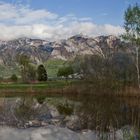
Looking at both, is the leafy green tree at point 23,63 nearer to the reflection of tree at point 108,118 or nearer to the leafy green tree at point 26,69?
the leafy green tree at point 26,69

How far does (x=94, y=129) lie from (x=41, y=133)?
3136 mm

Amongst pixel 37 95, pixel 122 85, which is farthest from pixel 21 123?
pixel 37 95

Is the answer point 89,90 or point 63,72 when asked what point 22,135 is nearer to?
point 89,90

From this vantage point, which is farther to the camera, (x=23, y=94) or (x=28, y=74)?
(x=28, y=74)

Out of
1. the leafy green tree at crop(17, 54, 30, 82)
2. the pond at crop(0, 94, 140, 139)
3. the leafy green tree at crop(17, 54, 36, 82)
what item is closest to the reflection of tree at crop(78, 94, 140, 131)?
the pond at crop(0, 94, 140, 139)

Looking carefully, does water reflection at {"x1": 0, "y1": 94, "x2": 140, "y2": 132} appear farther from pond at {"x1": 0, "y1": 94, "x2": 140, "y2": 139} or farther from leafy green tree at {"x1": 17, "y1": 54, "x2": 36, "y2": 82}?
leafy green tree at {"x1": 17, "y1": 54, "x2": 36, "y2": 82}

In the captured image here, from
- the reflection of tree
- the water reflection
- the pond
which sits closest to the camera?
the pond

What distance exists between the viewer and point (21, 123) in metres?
25.3

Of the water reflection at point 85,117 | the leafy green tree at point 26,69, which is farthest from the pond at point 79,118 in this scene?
the leafy green tree at point 26,69

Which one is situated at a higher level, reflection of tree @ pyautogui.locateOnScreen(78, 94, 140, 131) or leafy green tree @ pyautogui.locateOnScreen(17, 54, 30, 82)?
leafy green tree @ pyautogui.locateOnScreen(17, 54, 30, 82)

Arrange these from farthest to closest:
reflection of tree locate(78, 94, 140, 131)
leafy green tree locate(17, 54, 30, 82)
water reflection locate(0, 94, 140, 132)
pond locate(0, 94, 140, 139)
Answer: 1. leafy green tree locate(17, 54, 30, 82)
2. water reflection locate(0, 94, 140, 132)
3. reflection of tree locate(78, 94, 140, 131)
4. pond locate(0, 94, 140, 139)

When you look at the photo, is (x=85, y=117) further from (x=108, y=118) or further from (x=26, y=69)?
(x=26, y=69)

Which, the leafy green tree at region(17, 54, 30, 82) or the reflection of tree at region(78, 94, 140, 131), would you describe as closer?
the reflection of tree at region(78, 94, 140, 131)

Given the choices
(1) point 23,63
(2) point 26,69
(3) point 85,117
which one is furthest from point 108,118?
(2) point 26,69
